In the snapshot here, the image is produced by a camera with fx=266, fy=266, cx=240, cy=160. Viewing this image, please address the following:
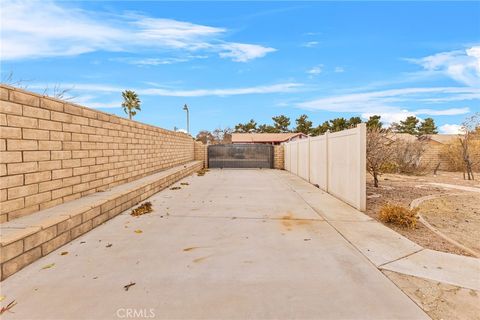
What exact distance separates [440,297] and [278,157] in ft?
58.5

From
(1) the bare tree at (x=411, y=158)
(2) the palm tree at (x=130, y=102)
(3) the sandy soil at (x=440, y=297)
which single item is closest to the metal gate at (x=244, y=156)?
(1) the bare tree at (x=411, y=158)

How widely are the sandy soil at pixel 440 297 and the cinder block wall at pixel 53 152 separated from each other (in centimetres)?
486

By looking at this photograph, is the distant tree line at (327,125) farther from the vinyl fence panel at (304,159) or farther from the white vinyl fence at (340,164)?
the white vinyl fence at (340,164)

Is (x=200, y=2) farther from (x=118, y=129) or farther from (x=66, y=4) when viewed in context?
(x=118, y=129)

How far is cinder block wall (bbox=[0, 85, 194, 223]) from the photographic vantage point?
366 cm

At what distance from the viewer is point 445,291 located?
2549 millimetres

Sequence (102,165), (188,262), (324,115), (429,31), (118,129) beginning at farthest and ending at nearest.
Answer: (324,115) → (429,31) → (118,129) → (102,165) → (188,262)

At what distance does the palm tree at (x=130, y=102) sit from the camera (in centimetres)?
3916

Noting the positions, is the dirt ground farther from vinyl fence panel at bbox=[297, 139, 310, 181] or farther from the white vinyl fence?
vinyl fence panel at bbox=[297, 139, 310, 181]

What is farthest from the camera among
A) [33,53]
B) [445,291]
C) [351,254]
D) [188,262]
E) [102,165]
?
[33,53]

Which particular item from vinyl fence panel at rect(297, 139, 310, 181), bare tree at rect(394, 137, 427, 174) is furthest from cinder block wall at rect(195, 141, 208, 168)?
bare tree at rect(394, 137, 427, 174)

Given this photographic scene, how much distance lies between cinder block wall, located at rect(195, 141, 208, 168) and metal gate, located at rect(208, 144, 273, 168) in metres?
0.43

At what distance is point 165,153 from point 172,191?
4094 mm

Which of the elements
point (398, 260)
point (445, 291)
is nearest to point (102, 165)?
point (398, 260)
